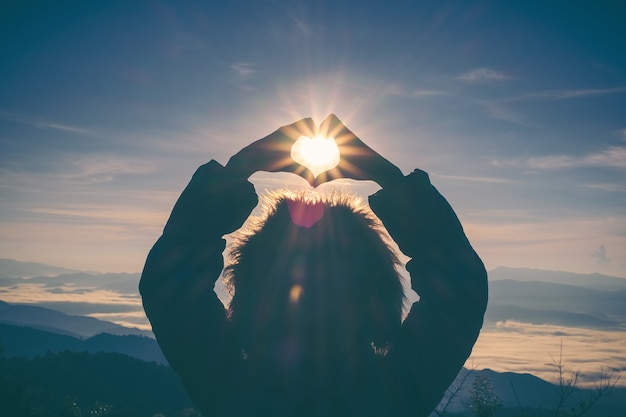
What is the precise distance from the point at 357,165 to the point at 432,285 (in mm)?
1080

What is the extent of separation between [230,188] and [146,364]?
143 metres

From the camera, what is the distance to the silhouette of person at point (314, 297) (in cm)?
407

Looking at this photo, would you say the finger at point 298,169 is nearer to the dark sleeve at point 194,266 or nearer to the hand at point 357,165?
the hand at point 357,165

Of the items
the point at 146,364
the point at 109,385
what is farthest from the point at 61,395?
the point at 146,364

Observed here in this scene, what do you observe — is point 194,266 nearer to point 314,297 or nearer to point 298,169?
point 314,297

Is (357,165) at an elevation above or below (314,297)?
above

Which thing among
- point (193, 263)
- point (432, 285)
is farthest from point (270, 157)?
point (432, 285)

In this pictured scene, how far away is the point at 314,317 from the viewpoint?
13.9 ft

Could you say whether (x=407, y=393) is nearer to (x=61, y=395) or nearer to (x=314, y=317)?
(x=314, y=317)

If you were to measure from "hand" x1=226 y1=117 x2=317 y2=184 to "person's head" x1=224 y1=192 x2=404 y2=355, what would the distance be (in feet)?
1.83

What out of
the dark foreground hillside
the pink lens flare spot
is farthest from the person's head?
the dark foreground hillside

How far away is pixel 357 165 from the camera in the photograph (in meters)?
4.13

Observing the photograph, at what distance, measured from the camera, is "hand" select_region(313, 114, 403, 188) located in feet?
13.5

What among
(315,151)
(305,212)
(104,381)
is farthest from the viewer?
(104,381)
